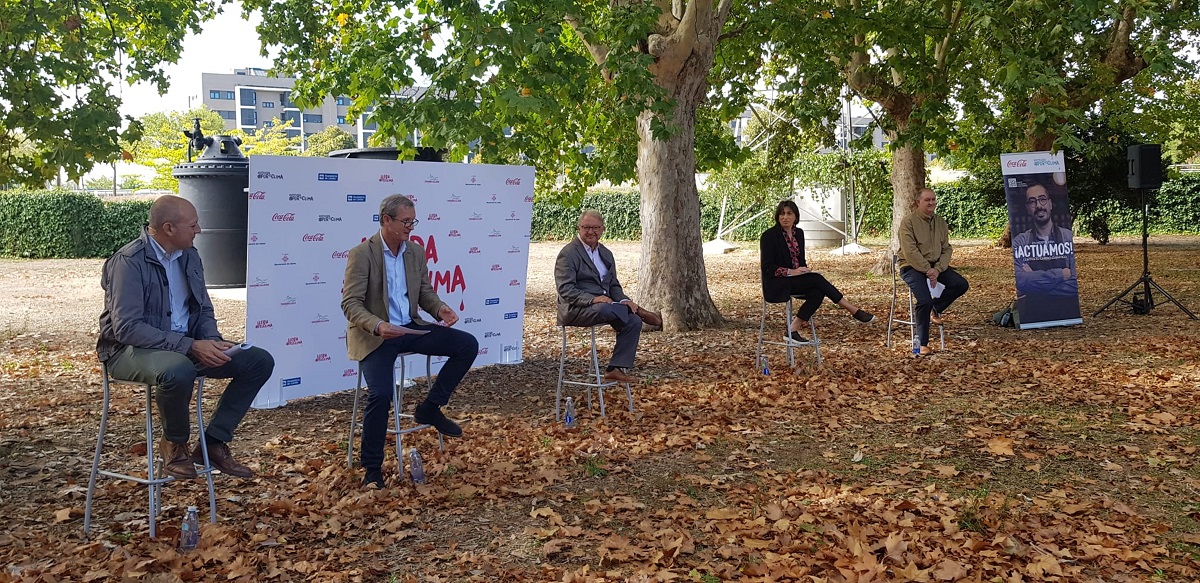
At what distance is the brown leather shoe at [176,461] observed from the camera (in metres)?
4.96

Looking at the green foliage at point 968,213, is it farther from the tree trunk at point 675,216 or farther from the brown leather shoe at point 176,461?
the brown leather shoe at point 176,461

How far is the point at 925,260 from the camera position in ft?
32.7

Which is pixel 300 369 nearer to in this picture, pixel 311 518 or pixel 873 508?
pixel 311 518

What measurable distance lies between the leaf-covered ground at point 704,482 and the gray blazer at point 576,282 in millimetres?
816

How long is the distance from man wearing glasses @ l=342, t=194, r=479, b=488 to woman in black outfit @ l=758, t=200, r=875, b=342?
148 inches

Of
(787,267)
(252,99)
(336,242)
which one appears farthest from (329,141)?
(336,242)

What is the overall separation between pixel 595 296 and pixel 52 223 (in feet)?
79.4

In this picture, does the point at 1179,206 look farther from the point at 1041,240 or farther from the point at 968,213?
the point at 1041,240

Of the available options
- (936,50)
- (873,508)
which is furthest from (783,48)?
(873,508)

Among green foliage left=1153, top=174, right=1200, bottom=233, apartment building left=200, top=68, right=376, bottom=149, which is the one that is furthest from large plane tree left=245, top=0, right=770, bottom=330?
apartment building left=200, top=68, right=376, bottom=149

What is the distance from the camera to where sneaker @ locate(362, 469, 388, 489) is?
5543 mm

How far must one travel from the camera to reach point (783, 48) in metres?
14.0

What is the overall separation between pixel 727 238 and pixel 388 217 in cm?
2788

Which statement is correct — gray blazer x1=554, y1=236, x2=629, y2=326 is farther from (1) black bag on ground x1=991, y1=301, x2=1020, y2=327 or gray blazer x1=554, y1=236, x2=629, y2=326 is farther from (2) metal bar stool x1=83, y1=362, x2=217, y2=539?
(1) black bag on ground x1=991, y1=301, x2=1020, y2=327
